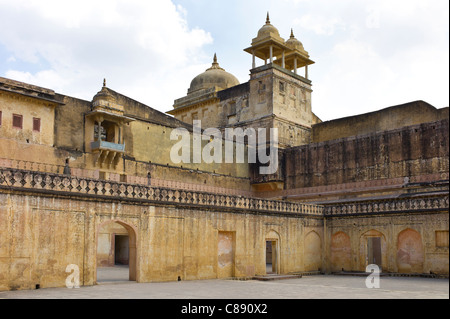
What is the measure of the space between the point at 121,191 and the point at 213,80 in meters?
28.2

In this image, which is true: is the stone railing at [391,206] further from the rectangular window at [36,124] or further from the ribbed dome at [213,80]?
the ribbed dome at [213,80]

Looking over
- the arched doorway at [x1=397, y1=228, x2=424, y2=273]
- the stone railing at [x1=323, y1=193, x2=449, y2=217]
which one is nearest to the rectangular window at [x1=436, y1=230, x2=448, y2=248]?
the arched doorway at [x1=397, y1=228, x2=424, y2=273]

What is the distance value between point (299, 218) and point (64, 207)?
11.0 m

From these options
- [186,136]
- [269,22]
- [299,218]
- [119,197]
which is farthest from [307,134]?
[119,197]

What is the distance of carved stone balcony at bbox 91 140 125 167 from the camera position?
23.9 metres

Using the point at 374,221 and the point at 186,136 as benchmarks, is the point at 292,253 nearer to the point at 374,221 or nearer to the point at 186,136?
the point at 374,221

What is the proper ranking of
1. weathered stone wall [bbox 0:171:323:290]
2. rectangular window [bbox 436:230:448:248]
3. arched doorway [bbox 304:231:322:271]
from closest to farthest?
weathered stone wall [bbox 0:171:323:290] < rectangular window [bbox 436:230:448:248] < arched doorway [bbox 304:231:322:271]

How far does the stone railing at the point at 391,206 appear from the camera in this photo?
19031 millimetres

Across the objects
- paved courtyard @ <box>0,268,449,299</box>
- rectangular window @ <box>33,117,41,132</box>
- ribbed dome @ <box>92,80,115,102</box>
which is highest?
ribbed dome @ <box>92,80,115,102</box>

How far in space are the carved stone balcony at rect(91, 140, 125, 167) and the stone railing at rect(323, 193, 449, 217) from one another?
34.8 ft

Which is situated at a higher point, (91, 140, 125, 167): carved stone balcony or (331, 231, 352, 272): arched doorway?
(91, 140, 125, 167): carved stone balcony

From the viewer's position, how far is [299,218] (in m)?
21.3

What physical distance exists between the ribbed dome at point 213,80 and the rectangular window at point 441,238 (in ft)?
82.9

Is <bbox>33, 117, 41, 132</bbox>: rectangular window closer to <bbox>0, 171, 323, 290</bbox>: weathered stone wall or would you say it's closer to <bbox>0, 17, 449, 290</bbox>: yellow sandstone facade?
<bbox>0, 17, 449, 290</bbox>: yellow sandstone facade
